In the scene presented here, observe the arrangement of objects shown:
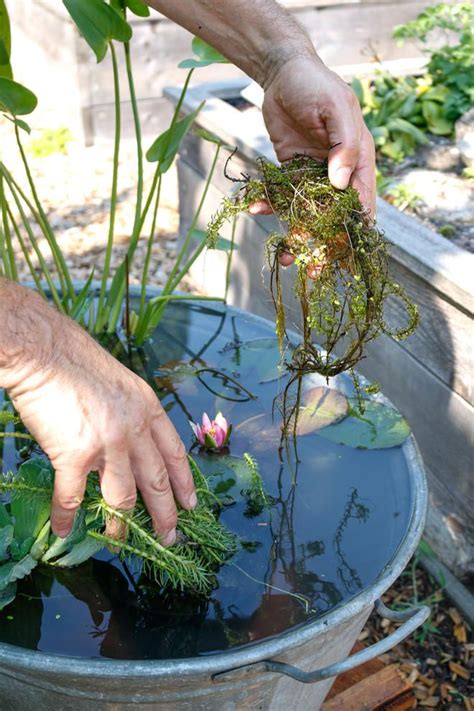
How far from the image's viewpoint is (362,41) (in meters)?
4.27

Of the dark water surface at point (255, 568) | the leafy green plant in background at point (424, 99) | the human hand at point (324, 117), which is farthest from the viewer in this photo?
the leafy green plant in background at point (424, 99)

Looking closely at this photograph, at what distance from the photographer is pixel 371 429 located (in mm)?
1436

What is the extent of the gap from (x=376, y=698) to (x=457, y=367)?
746 mm

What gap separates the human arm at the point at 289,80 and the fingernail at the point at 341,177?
2 centimetres

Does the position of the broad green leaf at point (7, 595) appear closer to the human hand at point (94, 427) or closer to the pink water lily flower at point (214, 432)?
the human hand at point (94, 427)

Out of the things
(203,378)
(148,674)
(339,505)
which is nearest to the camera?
(148,674)

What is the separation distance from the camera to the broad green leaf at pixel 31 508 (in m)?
1.15

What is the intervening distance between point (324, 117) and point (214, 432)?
568 mm

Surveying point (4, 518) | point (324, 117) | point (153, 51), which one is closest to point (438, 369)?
point (324, 117)

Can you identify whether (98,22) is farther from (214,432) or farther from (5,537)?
(5,537)

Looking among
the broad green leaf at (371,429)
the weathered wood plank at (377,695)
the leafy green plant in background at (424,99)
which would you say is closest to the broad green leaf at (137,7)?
the broad green leaf at (371,429)

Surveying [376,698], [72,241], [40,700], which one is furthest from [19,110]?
[72,241]

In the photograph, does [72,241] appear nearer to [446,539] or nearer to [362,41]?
[362,41]

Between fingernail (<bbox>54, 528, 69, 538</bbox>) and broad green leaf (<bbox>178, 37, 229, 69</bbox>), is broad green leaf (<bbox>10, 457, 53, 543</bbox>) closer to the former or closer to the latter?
fingernail (<bbox>54, 528, 69, 538</bbox>)
